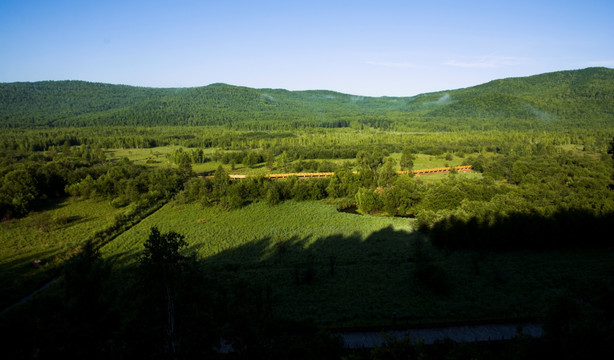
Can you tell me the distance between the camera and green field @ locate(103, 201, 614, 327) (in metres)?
23.8

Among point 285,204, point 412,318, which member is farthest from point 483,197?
point 412,318

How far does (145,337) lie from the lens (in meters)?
14.6

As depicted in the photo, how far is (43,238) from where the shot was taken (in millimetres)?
40438

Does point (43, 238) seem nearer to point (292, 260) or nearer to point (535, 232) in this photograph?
point (292, 260)

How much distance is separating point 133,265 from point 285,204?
87.8 feet

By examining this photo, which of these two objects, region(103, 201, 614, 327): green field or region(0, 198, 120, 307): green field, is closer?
region(103, 201, 614, 327): green field

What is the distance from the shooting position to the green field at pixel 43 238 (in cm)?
3005

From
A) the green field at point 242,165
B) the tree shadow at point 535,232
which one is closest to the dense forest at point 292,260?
the tree shadow at point 535,232

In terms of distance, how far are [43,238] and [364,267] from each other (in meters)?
37.4

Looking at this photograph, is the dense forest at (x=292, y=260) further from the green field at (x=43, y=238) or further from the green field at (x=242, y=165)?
the green field at (x=242, y=165)

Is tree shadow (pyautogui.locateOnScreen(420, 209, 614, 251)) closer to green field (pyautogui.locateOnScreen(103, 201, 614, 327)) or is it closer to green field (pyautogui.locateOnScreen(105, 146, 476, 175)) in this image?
green field (pyautogui.locateOnScreen(103, 201, 614, 327))

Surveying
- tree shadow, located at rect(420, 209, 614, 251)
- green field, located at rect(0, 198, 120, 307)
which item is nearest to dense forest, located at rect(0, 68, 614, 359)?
tree shadow, located at rect(420, 209, 614, 251)

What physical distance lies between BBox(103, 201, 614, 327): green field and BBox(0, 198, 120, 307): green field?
517 cm

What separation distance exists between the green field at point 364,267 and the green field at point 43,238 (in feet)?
17.0
